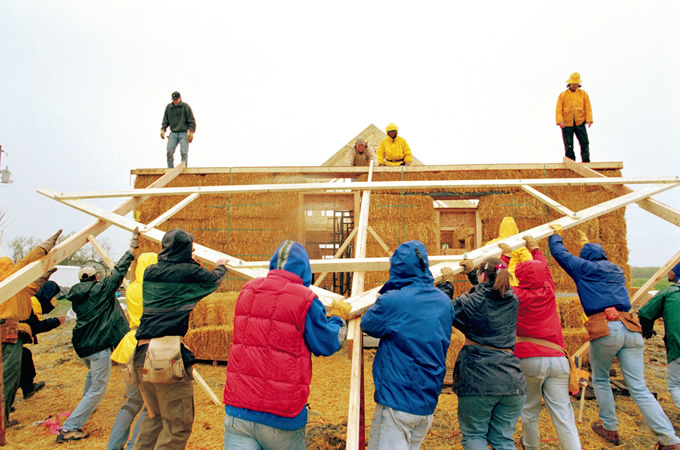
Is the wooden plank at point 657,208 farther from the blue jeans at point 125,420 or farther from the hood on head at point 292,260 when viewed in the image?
the blue jeans at point 125,420

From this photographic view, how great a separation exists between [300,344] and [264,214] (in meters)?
4.69

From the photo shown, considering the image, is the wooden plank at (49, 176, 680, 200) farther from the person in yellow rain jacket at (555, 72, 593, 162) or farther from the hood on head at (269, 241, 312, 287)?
the person in yellow rain jacket at (555, 72, 593, 162)

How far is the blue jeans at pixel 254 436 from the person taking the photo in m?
1.98

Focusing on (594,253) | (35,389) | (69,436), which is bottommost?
(35,389)

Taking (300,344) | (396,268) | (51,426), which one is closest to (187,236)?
(300,344)

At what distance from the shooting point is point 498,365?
2611mm

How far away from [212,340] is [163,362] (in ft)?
11.7

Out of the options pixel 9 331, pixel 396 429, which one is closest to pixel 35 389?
pixel 9 331

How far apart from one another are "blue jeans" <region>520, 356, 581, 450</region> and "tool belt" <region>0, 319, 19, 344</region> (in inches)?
201

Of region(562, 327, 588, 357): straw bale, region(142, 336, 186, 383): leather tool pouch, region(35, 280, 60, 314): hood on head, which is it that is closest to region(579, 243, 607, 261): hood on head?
region(562, 327, 588, 357): straw bale

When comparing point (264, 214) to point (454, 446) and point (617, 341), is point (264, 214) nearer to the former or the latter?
point (454, 446)

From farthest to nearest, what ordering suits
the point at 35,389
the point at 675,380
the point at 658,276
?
the point at 35,389
the point at 658,276
the point at 675,380

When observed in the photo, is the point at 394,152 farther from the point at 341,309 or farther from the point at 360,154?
the point at 341,309

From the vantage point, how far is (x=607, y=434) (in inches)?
148
